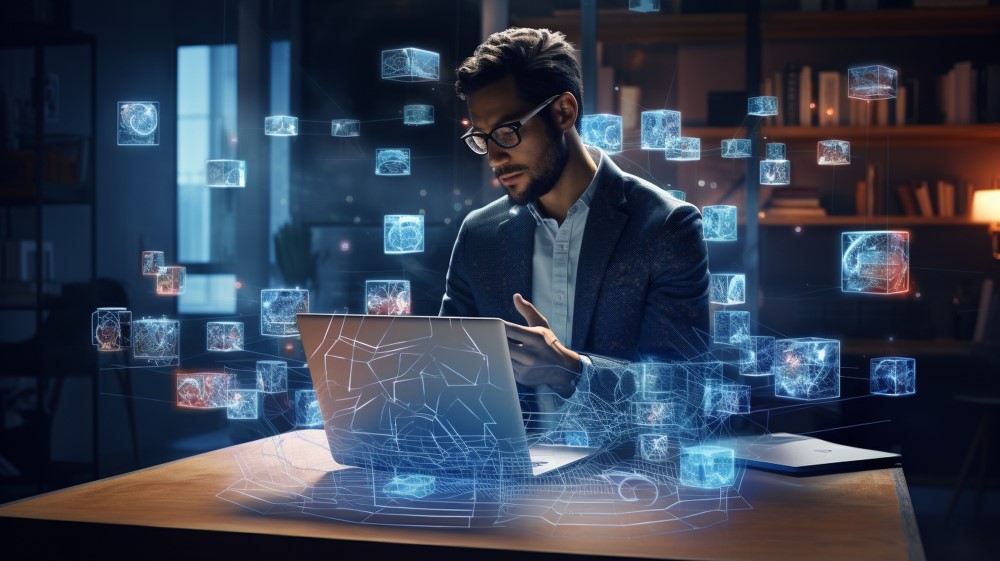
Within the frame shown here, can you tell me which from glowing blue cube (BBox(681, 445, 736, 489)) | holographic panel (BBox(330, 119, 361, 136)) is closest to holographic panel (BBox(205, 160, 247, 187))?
holographic panel (BBox(330, 119, 361, 136))

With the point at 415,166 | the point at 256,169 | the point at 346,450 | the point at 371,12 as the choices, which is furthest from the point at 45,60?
the point at 346,450

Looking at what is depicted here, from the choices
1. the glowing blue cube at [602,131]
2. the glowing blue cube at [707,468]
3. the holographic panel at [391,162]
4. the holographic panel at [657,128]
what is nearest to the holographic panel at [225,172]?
the holographic panel at [391,162]

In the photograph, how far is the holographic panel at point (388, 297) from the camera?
264cm

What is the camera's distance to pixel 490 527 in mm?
967

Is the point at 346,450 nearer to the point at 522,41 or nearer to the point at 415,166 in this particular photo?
the point at 522,41

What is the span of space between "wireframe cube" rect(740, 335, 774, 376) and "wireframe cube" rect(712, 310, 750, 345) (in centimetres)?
6

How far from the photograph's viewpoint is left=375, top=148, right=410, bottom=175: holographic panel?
2.50 m

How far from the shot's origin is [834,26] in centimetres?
353

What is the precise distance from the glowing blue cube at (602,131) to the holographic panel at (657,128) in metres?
0.10

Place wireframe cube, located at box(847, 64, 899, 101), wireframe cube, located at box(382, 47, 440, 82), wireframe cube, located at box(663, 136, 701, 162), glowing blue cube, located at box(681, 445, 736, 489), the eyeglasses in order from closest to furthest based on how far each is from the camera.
→ glowing blue cube, located at box(681, 445, 736, 489) < the eyeglasses < wireframe cube, located at box(382, 47, 440, 82) < wireframe cube, located at box(847, 64, 899, 101) < wireframe cube, located at box(663, 136, 701, 162)

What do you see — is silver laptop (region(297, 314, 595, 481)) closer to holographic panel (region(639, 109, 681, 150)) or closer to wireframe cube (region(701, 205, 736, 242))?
holographic panel (region(639, 109, 681, 150))

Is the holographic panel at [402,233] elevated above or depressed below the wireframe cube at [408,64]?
below

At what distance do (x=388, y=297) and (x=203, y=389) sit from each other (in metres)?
0.83

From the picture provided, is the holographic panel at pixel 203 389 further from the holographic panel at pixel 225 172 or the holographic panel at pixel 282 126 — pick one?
the holographic panel at pixel 282 126
